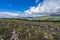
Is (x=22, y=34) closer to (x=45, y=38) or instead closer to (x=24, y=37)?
(x=24, y=37)

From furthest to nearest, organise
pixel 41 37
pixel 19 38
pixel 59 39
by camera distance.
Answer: pixel 59 39
pixel 41 37
pixel 19 38

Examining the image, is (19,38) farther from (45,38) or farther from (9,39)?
(45,38)

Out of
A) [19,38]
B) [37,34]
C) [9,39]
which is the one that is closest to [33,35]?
[37,34]

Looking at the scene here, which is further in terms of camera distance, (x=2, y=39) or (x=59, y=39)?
(x=59, y=39)

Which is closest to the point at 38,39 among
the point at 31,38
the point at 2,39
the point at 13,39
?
the point at 31,38

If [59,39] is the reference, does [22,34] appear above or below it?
above

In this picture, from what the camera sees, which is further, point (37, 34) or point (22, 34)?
point (37, 34)

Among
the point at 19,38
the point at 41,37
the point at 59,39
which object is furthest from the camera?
the point at 59,39

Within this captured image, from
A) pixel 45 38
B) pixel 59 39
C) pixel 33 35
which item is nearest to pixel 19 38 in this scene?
pixel 33 35
